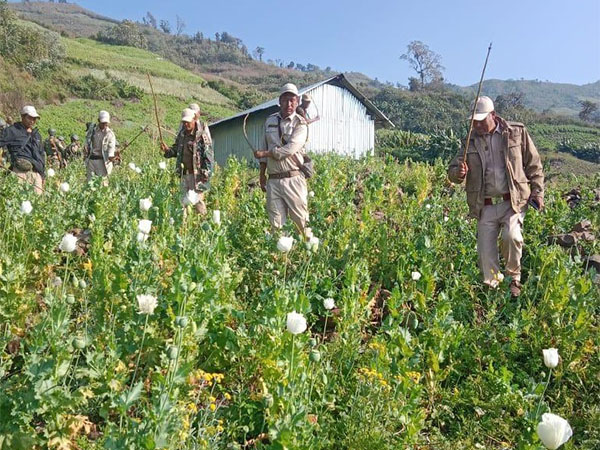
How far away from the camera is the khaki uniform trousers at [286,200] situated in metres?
6.08

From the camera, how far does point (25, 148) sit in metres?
8.00

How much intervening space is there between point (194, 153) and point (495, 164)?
12.6 feet

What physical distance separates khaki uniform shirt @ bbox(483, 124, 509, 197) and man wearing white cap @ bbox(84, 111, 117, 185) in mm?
6260

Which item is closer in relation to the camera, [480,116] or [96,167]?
[480,116]

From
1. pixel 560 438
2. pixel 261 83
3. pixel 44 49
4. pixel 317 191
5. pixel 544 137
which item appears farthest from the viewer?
pixel 261 83

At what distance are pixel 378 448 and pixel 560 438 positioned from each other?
1.11 meters

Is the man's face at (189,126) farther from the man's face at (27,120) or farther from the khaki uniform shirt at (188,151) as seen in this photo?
the man's face at (27,120)

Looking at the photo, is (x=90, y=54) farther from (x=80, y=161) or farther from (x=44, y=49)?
(x=80, y=161)

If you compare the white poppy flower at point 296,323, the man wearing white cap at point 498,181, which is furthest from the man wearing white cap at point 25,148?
the white poppy flower at point 296,323

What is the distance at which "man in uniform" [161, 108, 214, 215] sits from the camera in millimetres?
7121

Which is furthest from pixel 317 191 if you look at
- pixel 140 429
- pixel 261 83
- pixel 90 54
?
pixel 261 83

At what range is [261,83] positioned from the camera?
82875mm

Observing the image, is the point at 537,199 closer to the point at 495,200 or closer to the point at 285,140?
the point at 495,200

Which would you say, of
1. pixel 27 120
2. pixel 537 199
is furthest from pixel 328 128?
pixel 537 199
